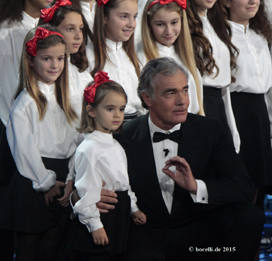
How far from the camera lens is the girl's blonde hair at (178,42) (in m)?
3.62

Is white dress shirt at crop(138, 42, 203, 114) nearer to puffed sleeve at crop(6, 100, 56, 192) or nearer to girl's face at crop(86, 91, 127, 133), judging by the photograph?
girl's face at crop(86, 91, 127, 133)

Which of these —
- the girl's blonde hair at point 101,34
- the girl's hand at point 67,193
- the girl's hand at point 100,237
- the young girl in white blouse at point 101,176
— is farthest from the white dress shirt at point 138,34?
the girl's hand at point 100,237

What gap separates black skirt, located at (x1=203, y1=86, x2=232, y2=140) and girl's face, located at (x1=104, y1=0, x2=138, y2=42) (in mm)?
840

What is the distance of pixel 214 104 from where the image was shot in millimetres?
3928

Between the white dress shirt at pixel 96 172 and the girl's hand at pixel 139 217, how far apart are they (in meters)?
0.02

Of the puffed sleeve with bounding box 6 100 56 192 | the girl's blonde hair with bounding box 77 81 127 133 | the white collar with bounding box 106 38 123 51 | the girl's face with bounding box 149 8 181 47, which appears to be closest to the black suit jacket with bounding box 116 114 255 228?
the girl's blonde hair with bounding box 77 81 127 133

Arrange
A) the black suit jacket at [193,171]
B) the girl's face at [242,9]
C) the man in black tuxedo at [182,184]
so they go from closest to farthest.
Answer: the man in black tuxedo at [182,184], the black suit jacket at [193,171], the girl's face at [242,9]

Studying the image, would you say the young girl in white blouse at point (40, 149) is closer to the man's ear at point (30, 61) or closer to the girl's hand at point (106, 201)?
the man's ear at point (30, 61)

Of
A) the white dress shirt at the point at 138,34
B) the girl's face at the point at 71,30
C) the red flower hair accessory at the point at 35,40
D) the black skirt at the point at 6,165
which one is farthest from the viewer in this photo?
the white dress shirt at the point at 138,34

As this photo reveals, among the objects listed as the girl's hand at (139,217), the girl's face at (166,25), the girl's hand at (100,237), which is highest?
the girl's face at (166,25)

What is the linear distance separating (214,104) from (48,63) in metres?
1.45

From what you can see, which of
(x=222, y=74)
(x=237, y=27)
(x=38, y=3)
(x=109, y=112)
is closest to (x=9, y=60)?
(x=38, y=3)

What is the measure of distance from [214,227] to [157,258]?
36 centimetres

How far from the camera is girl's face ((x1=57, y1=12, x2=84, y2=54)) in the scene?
10.6 ft
